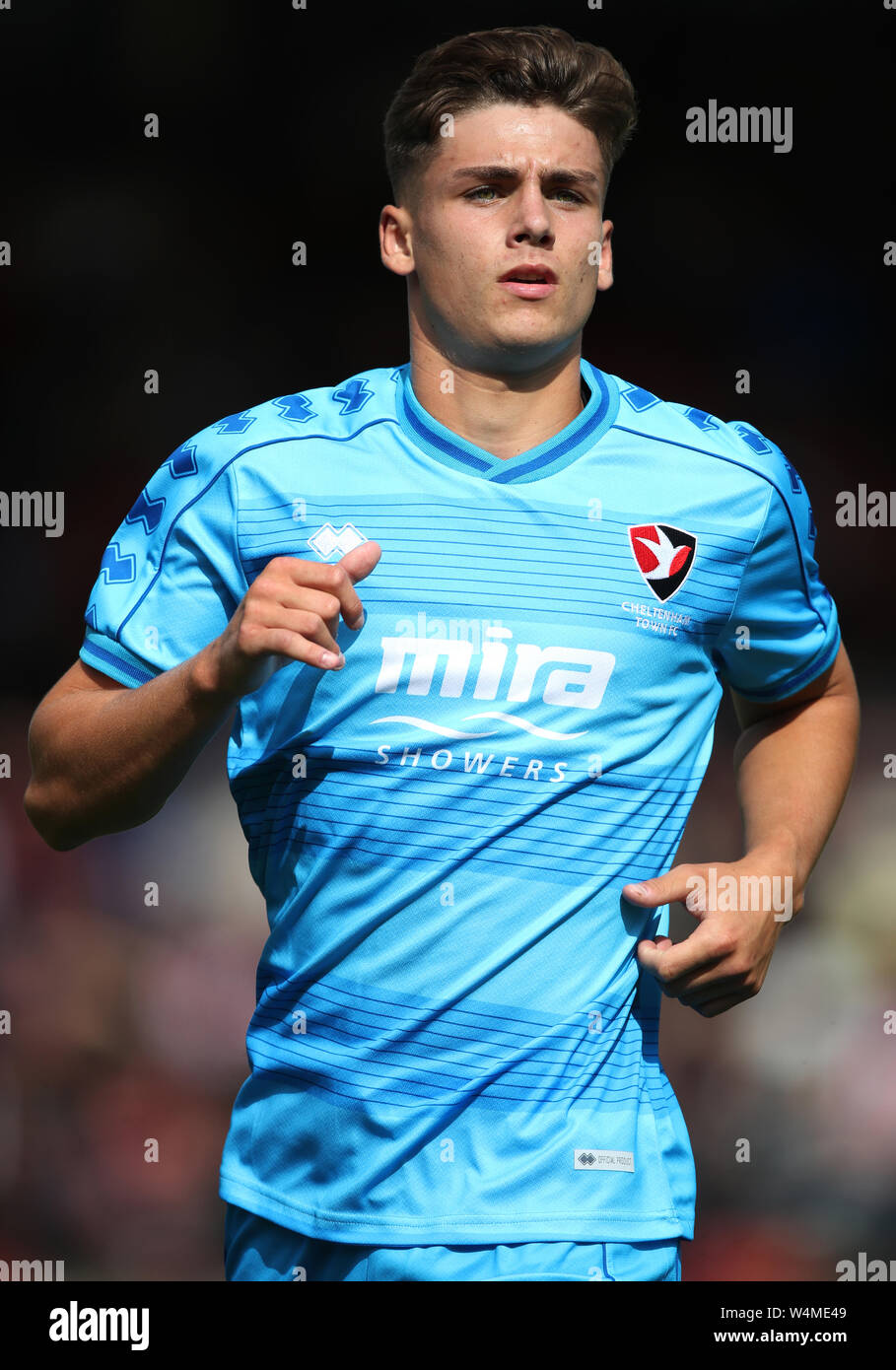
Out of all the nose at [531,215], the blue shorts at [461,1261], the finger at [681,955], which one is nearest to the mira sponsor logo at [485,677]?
the finger at [681,955]

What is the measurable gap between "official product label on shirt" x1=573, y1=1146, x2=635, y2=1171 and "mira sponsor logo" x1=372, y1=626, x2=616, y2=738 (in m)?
0.52

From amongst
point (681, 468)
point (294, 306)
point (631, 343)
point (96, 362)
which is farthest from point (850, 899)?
point (681, 468)

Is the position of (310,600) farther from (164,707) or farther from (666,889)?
(666,889)

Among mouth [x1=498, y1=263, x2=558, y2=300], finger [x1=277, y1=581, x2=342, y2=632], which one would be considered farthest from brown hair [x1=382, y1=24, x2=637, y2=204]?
finger [x1=277, y1=581, x2=342, y2=632]

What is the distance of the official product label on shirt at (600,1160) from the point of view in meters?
2.07

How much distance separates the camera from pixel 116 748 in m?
2.10

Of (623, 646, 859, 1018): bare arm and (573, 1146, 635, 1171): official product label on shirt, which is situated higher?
(623, 646, 859, 1018): bare arm

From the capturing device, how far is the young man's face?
86.2 inches

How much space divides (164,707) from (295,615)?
293 millimetres

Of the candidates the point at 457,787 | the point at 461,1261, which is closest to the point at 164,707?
the point at 457,787
